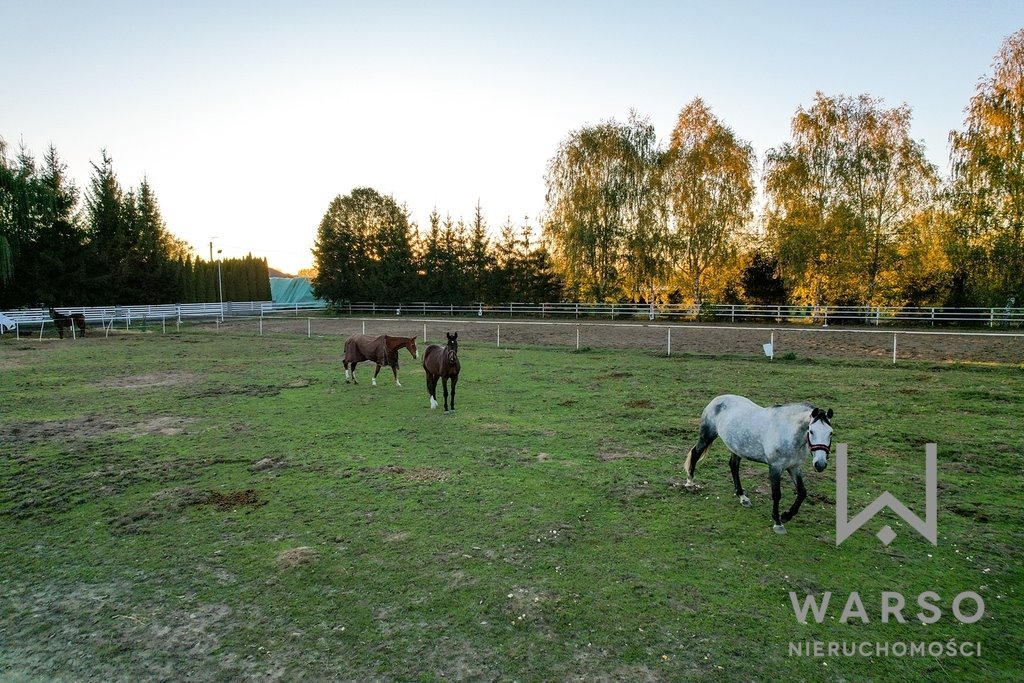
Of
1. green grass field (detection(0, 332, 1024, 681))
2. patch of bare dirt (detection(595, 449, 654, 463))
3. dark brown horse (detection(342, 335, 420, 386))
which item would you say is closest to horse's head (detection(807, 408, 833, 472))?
green grass field (detection(0, 332, 1024, 681))

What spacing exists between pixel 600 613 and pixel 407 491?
2.99 metres

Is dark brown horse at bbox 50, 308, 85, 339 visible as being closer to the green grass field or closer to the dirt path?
the dirt path

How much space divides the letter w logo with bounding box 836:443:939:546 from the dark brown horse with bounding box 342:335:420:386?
9571 millimetres

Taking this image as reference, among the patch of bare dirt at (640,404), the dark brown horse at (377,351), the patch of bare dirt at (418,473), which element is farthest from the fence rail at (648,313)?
the patch of bare dirt at (418,473)

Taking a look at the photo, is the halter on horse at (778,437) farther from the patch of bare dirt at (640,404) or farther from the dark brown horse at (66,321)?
the dark brown horse at (66,321)

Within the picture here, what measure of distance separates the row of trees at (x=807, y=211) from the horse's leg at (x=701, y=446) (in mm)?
23774

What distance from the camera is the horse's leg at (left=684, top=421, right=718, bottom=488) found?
587 centimetres

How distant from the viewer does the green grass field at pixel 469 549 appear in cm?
338

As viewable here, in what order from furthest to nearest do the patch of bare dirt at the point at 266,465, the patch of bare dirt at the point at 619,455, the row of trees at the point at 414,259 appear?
the row of trees at the point at 414,259 < the patch of bare dirt at the point at 619,455 < the patch of bare dirt at the point at 266,465

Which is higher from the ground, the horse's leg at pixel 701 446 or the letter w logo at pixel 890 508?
the horse's leg at pixel 701 446

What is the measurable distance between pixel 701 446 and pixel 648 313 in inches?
1121

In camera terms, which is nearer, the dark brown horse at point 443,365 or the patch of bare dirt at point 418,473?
the patch of bare dirt at point 418,473

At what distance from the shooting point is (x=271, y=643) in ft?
11.5

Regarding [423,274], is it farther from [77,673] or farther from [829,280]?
[77,673]
